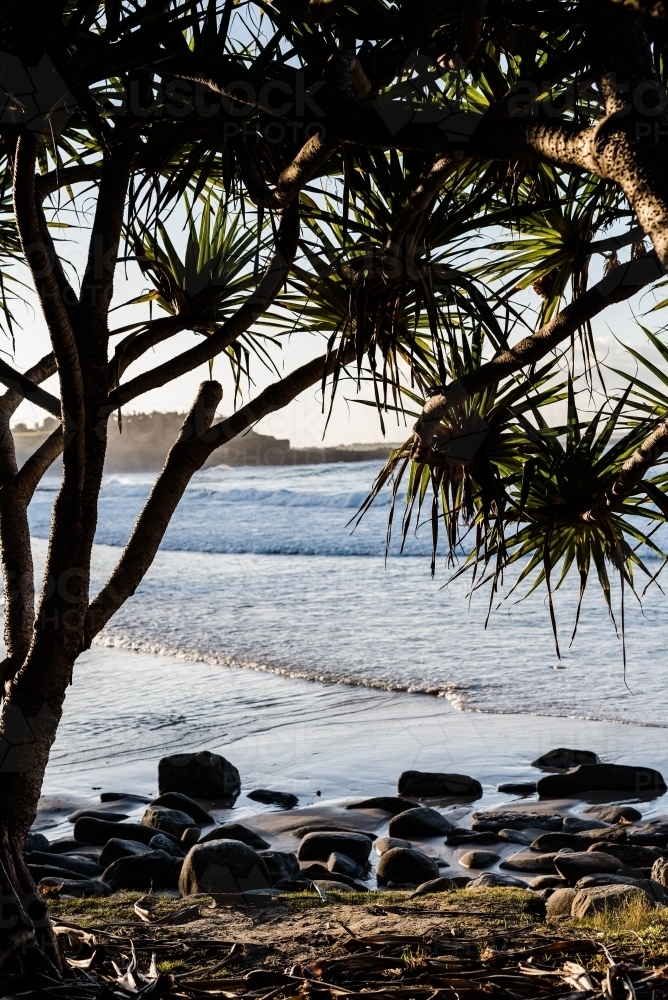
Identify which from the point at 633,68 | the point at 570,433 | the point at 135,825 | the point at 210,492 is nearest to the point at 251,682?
the point at 135,825

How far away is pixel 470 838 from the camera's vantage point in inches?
184

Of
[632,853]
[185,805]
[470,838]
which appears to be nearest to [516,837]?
[470,838]

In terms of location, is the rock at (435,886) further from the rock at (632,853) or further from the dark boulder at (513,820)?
the dark boulder at (513,820)

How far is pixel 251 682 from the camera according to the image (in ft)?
28.0

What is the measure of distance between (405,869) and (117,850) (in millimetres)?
1317

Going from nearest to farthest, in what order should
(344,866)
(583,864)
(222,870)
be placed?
(222,870)
(583,864)
(344,866)

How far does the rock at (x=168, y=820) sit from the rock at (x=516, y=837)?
1.57 metres

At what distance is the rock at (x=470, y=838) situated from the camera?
183 inches

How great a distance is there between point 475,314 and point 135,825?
341 centimetres

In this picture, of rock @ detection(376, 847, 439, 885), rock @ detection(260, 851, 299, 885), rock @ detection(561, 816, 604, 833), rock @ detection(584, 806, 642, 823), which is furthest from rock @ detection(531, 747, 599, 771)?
rock @ detection(260, 851, 299, 885)

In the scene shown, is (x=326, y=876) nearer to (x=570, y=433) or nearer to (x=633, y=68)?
(x=570, y=433)

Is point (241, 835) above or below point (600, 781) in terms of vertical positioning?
below

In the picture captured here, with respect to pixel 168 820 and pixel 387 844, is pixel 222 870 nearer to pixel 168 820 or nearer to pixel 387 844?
pixel 387 844

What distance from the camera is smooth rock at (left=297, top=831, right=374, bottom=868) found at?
4.38 meters
